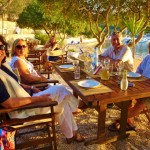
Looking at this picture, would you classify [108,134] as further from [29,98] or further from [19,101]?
[19,101]

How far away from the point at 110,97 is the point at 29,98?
2.77ft

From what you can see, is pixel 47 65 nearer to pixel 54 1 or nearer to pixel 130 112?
pixel 54 1

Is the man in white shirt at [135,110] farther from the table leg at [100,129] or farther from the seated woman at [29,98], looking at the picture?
the seated woman at [29,98]

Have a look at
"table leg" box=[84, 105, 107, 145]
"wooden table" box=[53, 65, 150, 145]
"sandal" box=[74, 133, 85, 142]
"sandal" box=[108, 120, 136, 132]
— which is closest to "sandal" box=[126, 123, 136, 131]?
"sandal" box=[108, 120, 136, 132]

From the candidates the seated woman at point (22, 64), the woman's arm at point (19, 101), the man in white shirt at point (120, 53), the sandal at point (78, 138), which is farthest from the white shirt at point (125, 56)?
the woman's arm at point (19, 101)

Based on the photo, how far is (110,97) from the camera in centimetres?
226

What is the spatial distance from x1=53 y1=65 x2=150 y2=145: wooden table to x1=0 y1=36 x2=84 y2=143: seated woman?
6.8 inches

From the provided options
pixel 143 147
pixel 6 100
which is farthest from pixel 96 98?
pixel 143 147

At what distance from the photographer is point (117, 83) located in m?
2.71

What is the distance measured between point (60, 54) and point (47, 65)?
711mm

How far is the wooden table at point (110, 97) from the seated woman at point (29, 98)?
0.57 ft

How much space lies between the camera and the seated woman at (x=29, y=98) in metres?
2.10

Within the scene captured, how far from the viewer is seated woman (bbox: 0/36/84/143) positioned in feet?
6.89

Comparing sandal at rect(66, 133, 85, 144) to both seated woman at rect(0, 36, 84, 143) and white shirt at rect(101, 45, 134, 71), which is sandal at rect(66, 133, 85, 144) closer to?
seated woman at rect(0, 36, 84, 143)
